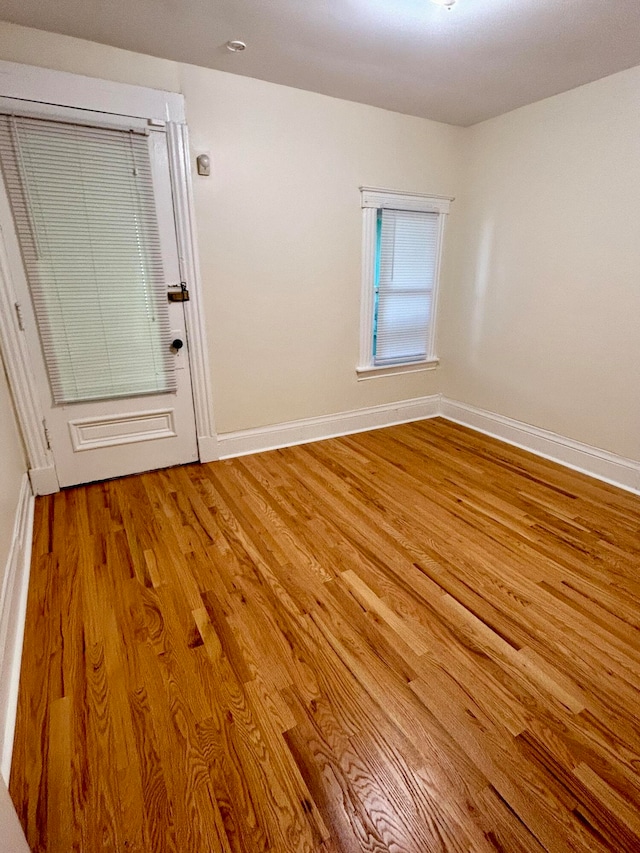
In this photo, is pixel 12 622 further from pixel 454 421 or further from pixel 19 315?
pixel 454 421

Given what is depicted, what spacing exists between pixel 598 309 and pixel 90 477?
3.73 m

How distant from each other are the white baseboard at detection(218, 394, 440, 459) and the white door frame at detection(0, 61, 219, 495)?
57 centimetres

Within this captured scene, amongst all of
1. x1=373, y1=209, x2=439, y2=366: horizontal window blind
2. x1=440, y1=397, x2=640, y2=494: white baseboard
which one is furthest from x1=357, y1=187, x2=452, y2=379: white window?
x1=440, y1=397, x2=640, y2=494: white baseboard

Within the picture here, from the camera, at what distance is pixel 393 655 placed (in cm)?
155

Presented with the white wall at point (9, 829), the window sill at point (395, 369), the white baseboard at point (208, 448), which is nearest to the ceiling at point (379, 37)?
the window sill at point (395, 369)

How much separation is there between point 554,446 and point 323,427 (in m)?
1.90

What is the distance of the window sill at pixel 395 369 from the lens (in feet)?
12.3

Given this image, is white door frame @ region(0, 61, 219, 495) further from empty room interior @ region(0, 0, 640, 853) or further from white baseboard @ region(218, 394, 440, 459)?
white baseboard @ region(218, 394, 440, 459)

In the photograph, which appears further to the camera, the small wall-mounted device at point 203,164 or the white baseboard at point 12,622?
the small wall-mounted device at point 203,164

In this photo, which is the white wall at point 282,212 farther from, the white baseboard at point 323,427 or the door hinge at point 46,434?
the door hinge at point 46,434

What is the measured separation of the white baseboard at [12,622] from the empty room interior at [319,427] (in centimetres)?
2

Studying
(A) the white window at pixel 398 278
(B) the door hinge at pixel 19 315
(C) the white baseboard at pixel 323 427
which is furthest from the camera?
(A) the white window at pixel 398 278

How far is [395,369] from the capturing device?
3.95 meters

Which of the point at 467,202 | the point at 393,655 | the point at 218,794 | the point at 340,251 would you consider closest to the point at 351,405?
the point at 340,251
